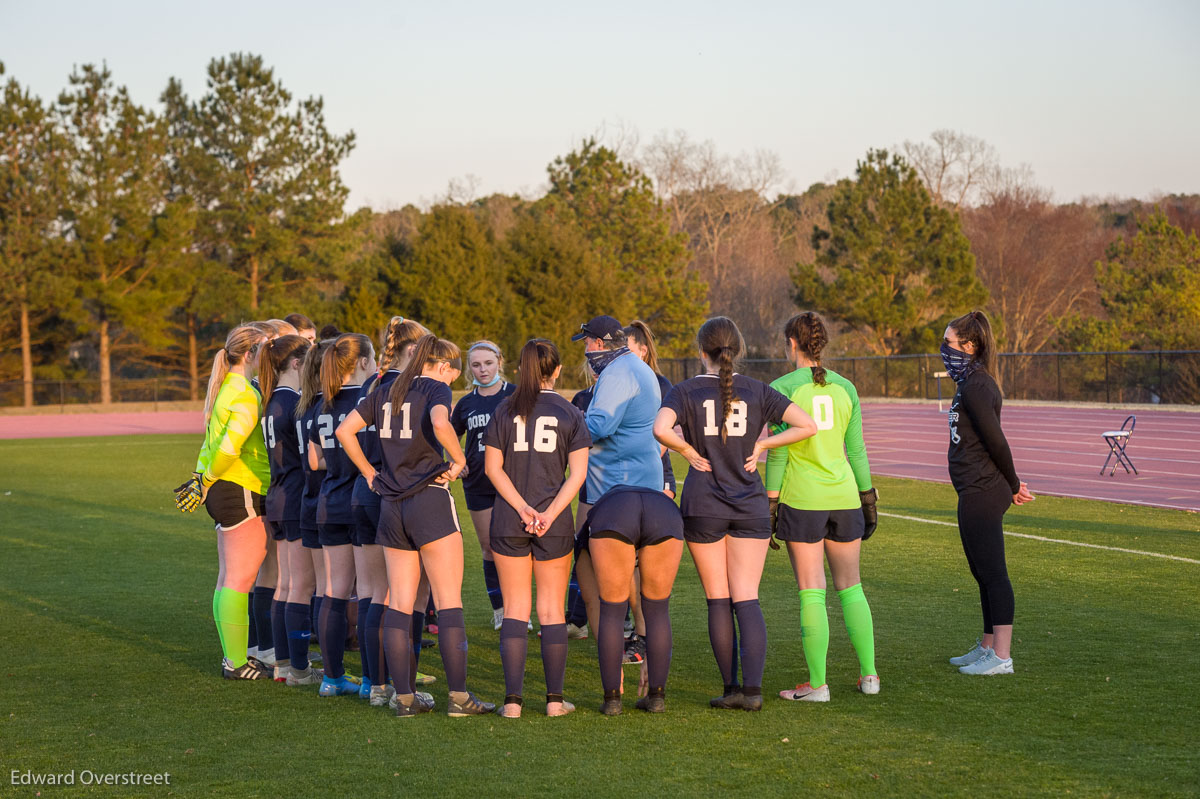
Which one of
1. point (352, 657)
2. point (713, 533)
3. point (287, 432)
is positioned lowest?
point (352, 657)

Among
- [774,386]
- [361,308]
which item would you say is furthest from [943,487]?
[361,308]

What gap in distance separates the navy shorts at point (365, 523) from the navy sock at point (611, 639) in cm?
118

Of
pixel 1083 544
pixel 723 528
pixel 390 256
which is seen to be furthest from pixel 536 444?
pixel 390 256

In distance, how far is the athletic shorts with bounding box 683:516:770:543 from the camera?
16.4ft

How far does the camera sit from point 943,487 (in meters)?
15.3

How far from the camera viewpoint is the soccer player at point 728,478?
497cm

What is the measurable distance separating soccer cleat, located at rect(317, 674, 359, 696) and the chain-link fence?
2565 cm

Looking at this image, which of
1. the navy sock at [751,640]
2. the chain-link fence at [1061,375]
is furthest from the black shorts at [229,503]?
the chain-link fence at [1061,375]

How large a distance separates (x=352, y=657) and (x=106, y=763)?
86.1 inches

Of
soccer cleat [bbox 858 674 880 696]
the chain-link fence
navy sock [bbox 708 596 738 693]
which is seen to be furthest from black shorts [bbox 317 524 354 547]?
the chain-link fence

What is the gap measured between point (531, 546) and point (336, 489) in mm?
1115

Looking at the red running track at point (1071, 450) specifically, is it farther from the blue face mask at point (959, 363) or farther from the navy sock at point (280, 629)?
the navy sock at point (280, 629)

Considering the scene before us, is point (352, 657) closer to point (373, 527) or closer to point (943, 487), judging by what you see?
point (373, 527)

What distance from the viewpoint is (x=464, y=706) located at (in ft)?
16.8
